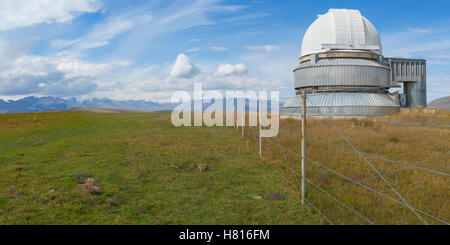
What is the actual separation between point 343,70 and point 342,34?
578 cm

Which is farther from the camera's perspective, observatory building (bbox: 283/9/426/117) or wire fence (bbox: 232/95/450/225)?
observatory building (bbox: 283/9/426/117)

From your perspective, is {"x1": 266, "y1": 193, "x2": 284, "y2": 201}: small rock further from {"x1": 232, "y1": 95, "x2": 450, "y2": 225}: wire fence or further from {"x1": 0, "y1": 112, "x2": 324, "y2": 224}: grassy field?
{"x1": 232, "y1": 95, "x2": 450, "y2": 225}: wire fence

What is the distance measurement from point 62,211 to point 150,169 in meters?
4.35

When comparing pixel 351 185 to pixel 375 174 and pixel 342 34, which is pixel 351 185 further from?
pixel 342 34

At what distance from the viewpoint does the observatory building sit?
35.2 metres

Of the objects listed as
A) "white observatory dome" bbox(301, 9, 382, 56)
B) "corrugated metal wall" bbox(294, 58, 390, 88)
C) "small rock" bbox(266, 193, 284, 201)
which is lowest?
"small rock" bbox(266, 193, 284, 201)

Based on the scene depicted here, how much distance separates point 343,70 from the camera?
3625 cm

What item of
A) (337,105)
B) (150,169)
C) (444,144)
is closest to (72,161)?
(150,169)

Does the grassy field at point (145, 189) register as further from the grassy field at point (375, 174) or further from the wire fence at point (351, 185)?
the grassy field at point (375, 174)

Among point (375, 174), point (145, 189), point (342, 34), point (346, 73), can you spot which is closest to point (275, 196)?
point (145, 189)

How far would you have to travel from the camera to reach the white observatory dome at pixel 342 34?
125 ft

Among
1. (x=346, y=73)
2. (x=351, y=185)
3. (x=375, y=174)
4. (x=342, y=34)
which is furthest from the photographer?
(x=342, y=34)

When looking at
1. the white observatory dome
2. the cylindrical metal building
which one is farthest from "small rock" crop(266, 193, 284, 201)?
the white observatory dome
